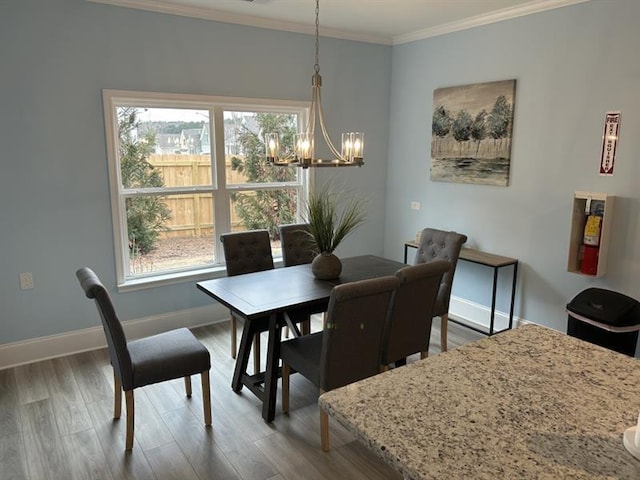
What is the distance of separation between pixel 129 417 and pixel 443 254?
8.17 feet

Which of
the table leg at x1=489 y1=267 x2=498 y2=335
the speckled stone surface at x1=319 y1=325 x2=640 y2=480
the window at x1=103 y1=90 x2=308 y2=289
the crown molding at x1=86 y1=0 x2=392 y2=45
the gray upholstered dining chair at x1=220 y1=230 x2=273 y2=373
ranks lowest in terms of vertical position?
the table leg at x1=489 y1=267 x2=498 y2=335

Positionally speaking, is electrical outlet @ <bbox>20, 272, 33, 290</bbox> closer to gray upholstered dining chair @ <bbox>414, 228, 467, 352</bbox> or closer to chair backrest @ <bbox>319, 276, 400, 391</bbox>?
chair backrest @ <bbox>319, 276, 400, 391</bbox>

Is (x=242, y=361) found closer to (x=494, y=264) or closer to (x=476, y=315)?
(x=494, y=264)

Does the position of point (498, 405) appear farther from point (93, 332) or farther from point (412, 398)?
point (93, 332)

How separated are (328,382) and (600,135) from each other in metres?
2.70

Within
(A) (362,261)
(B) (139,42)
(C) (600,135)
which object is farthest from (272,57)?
(C) (600,135)

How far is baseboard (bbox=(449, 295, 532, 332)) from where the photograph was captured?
4230 mm

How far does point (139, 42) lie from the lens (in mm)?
3686

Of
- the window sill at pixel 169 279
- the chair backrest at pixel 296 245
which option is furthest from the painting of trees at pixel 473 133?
the window sill at pixel 169 279

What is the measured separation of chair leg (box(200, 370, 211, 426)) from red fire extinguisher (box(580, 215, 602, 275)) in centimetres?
280

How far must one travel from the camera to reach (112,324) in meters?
2.36

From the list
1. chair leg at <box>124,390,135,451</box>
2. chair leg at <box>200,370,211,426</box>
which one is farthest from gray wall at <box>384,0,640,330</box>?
chair leg at <box>124,390,135,451</box>

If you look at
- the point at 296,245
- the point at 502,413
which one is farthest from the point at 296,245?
the point at 502,413

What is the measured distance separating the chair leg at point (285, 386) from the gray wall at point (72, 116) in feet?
5.62
